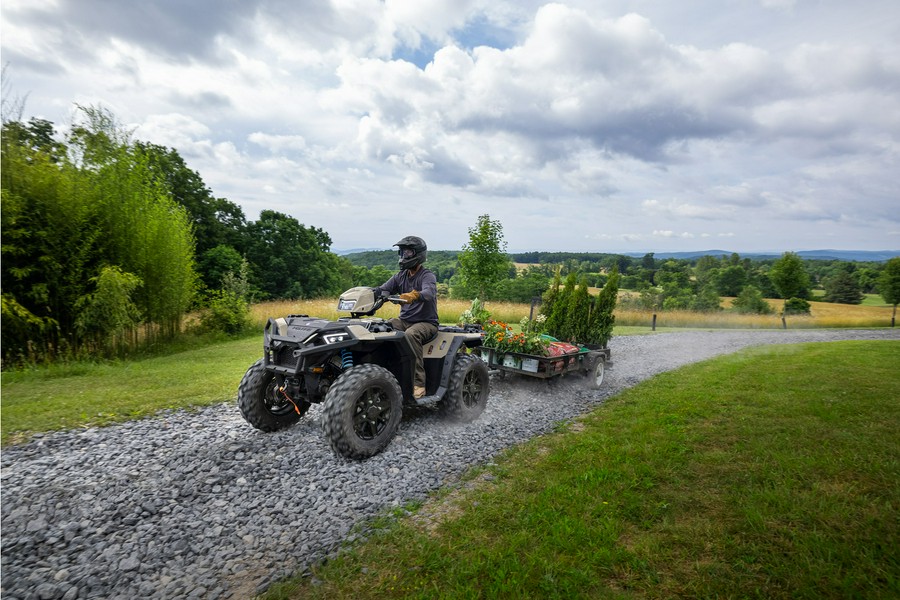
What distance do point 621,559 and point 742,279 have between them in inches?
1526

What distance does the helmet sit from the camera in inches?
217

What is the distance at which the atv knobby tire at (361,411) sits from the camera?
417cm

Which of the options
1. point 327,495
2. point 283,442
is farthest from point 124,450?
point 327,495

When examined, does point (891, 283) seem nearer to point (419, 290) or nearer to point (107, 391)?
point (419, 290)

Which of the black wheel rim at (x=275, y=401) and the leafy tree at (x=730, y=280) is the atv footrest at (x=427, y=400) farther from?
the leafy tree at (x=730, y=280)

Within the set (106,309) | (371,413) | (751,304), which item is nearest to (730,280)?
(751,304)

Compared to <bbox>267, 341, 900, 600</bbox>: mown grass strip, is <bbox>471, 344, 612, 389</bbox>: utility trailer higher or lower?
higher

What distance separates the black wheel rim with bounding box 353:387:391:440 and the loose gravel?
0.96ft

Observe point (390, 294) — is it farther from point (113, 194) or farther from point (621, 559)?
point (113, 194)

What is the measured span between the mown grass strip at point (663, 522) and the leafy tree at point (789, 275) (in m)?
28.6

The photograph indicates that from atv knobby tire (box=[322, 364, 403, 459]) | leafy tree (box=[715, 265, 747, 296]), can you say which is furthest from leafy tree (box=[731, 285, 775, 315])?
atv knobby tire (box=[322, 364, 403, 459])

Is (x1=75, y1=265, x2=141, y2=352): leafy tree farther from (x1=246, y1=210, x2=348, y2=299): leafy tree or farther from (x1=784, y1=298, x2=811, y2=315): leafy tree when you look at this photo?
(x1=784, y1=298, x2=811, y2=315): leafy tree

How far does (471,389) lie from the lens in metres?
5.93

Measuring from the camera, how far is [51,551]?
3.01 m
